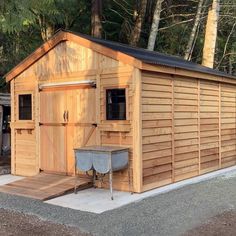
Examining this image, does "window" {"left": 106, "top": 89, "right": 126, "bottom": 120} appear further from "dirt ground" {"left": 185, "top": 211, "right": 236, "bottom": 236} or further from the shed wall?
"dirt ground" {"left": 185, "top": 211, "right": 236, "bottom": 236}

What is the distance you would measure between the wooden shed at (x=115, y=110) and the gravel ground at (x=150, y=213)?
86cm

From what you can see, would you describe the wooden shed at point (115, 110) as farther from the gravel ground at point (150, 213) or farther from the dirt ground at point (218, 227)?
the dirt ground at point (218, 227)

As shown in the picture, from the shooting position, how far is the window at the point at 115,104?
7.86m

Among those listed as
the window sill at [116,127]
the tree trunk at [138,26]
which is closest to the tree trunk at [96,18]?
the tree trunk at [138,26]

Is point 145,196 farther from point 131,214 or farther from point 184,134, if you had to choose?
point 184,134

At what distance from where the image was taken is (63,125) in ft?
28.8

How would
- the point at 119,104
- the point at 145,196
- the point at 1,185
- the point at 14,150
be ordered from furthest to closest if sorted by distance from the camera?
1. the point at 14,150
2. the point at 1,185
3. the point at 119,104
4. the point at 145,196

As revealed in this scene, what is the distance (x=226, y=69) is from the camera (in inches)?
826

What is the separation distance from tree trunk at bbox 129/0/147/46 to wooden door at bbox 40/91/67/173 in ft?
23.1

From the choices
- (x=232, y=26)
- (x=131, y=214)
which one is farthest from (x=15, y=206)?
(x=232, y=26)

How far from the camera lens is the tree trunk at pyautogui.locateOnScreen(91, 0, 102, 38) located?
1374 cm

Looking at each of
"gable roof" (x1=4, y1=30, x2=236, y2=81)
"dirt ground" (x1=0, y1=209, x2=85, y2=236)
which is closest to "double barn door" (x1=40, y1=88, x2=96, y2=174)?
"gable roof" (x1=4, y1=30, x2=236, y2=81)

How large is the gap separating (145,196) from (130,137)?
1.10m

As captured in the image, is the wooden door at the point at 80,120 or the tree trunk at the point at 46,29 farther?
the tree trunk at the point at 46,29
